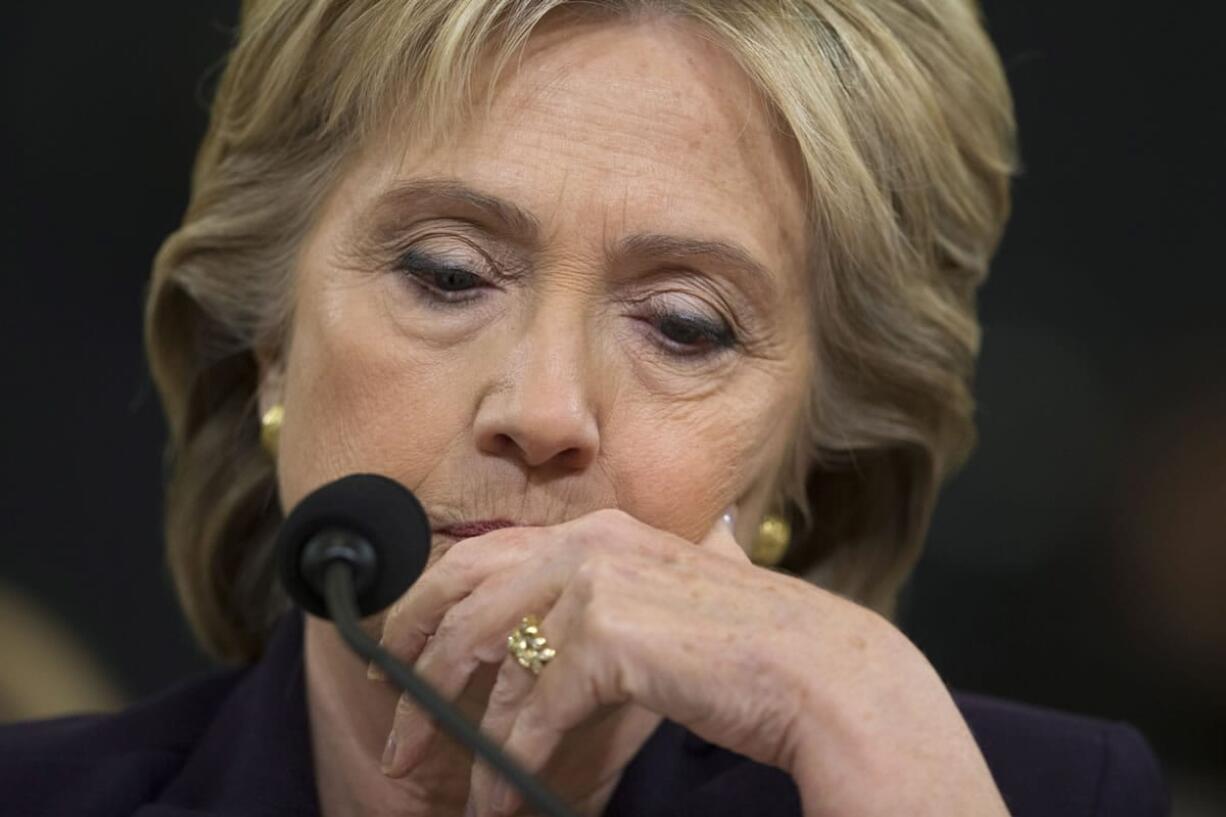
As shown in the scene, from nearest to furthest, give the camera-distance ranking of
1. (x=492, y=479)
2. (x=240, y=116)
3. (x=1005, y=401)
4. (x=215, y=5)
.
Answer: (x=492, y=479) → (x=240, y=116) → (x=215, y=5) → (x=1005, y=401)

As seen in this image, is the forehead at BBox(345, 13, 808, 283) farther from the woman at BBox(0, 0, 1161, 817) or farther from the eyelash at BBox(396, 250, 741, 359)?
the eyelash at BBox(396, 250, 741, 359)

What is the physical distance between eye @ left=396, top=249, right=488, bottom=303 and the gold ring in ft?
1.75

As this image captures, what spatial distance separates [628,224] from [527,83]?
246mm

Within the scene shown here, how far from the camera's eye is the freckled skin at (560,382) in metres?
1.97

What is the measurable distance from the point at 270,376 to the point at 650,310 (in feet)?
2.25

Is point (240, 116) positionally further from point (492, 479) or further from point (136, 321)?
point (136, 321)

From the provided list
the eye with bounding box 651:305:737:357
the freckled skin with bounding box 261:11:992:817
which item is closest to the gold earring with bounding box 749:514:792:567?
the freckled skin with bounding box 261:11:992:817

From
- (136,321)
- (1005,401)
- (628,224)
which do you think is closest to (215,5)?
(136,321)

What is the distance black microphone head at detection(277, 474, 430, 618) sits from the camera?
5.65 feet

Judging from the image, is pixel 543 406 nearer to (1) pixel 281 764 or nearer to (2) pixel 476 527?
(2) pixel 476 527

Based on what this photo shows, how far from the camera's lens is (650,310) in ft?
7.54

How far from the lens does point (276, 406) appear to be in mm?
2582

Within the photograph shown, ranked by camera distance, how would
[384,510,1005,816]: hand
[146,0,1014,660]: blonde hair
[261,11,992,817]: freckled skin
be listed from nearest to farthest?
[384,510,1005,816]: hand
[261,11,992,817]: freckled skin
[146,0,1014,660]: blonde hair

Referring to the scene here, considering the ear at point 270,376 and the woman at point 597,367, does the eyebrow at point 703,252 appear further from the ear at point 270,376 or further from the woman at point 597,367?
the ear at point 270,376
